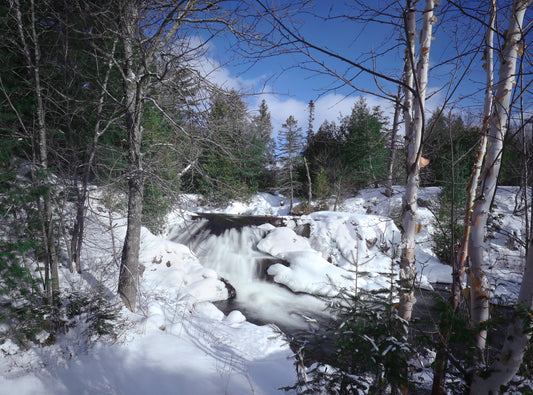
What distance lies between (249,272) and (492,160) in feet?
24.7

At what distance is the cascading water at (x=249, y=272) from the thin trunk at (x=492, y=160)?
11.1 feet

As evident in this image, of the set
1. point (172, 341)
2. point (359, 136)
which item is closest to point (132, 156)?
point (172, 341)

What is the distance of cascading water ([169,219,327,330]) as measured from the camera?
6.36 meters

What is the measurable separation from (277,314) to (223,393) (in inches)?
155

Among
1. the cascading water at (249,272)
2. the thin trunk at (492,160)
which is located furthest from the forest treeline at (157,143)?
the cascading water at (249,272)

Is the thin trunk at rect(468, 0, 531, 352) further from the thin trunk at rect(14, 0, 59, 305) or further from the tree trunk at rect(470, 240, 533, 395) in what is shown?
the thin trunk at rect(14, 0, 59, 305)

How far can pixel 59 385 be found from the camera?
261 centimetres

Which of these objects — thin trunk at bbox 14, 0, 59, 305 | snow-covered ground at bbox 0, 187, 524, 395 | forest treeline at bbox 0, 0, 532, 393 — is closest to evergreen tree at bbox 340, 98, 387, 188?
snow-covered ground at bbox 0, 187, 524, 395

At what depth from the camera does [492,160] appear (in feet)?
6.38

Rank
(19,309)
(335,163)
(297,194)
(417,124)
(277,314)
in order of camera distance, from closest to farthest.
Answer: (417,124)
(19,309)
(277,314)
(335,163)
(297,194)

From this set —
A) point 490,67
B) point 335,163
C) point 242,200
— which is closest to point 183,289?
point 490,67

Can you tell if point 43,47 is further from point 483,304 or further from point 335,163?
point 335,163

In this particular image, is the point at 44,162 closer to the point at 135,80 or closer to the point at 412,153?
the point at 135,80

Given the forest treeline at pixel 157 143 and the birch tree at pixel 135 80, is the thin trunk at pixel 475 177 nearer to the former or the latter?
the forest treeline at pixel 157 143
